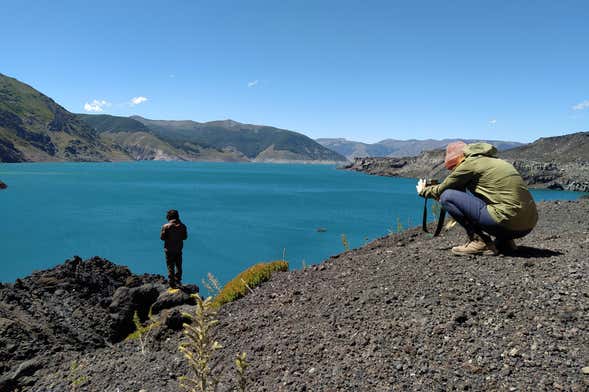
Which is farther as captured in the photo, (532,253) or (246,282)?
(246,282)

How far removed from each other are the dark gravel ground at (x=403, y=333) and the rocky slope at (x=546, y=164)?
397 ft

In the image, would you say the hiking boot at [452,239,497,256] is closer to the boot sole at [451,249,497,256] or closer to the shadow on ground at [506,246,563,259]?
the boot sole at [451,249,497,256]

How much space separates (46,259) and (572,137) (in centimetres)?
16986

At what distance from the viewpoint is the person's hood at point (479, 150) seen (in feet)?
25.3

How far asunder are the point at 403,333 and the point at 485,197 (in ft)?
10.4

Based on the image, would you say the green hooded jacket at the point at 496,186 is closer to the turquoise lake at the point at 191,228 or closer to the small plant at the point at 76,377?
the small plant at the point at 76,377

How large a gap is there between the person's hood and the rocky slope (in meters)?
120

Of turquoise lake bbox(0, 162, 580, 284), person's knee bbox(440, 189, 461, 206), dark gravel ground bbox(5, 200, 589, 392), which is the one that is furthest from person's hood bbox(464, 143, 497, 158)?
turquoise lake bbox(0, 162, 580, 284)

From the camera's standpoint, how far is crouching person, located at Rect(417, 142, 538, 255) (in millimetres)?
7238

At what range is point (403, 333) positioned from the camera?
19.4ft

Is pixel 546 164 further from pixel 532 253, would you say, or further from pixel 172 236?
pixel 172 236

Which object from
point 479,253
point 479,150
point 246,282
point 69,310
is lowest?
point 69,310

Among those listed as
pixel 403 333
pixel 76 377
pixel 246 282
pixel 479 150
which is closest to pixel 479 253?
pixel 479 150

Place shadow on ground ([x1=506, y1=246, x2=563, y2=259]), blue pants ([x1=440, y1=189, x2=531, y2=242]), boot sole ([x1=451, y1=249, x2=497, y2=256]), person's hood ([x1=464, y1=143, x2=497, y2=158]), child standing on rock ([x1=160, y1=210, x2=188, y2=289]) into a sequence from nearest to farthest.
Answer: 1. blue pants ([x1=440, y1=189, x2=531, y2=242])
2. person's hood ([x1=464, y1=143, x2=497, y2=158])
3. shadow on ground ([x1=506, y1=246, x2=563, y2=259])
4. boot sole ([x1=451, y1=249, x2=497, y2=256])
5. child standing on rock ([x1=160, y1=210, x2=188, y2=289])
